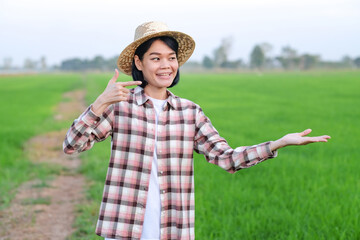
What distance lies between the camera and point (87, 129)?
177cm

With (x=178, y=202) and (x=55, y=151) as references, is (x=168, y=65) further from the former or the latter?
(x=55, y=151)

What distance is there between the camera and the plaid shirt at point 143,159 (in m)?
1.82

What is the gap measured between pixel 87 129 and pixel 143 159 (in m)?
0.26

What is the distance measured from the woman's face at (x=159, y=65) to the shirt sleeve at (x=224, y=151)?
22 centimetres

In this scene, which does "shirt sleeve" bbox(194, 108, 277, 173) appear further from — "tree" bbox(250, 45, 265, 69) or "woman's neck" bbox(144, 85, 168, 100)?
"tree" bbox(250, 45, 265, 69)

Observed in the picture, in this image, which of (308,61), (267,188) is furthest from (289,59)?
(267,188)

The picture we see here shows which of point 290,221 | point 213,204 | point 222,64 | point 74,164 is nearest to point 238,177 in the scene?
point 213,204

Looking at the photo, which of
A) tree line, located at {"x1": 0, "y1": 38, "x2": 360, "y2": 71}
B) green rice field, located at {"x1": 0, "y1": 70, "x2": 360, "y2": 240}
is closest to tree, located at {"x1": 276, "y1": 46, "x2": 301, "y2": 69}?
tree line, located at {"x1": 0, "y1": 38, "x2": 360, "y2": 71}

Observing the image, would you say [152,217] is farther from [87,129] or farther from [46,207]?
[46,207]

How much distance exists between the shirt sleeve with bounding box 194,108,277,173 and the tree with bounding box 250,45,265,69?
324 feet

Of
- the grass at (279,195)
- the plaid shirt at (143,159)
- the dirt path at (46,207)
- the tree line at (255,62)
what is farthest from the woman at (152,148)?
the tree line at (255,62)

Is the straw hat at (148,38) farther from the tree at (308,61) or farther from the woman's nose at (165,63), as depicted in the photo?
the tree at (308,61)

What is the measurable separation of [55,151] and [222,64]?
97.4m

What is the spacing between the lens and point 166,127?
1.89 m
